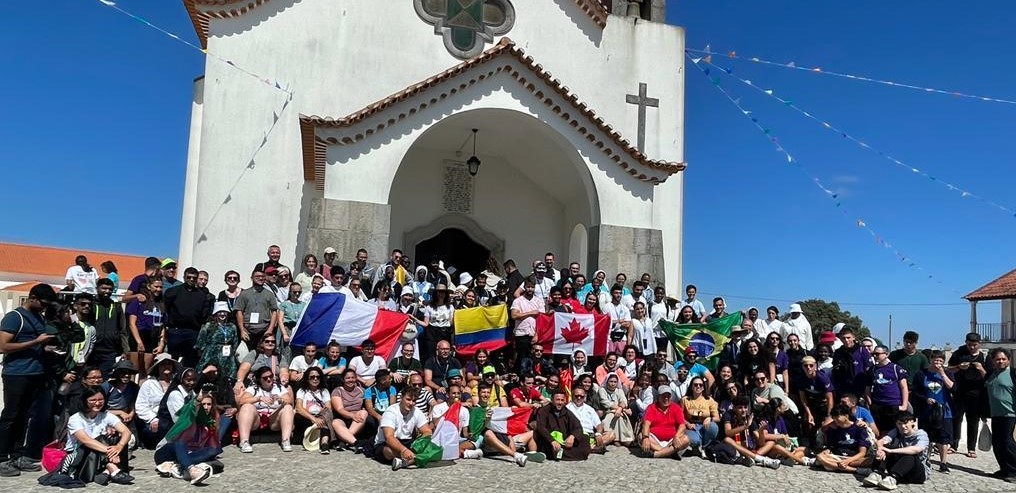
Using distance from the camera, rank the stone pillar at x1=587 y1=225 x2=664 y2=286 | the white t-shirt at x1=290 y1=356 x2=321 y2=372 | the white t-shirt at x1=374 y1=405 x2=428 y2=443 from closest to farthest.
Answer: the white t-shirt at x1=374 y1=405 x2=428 y2=443, the white t-shirt at x1=290 y1=356 x2=321 y2=372, the stone pillar at x1=587 y1=225 x2=664 y2=286

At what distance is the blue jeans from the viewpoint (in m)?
8.39

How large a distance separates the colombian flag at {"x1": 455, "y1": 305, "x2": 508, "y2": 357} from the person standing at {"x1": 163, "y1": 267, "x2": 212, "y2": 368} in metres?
3.16

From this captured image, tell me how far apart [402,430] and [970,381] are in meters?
6.91

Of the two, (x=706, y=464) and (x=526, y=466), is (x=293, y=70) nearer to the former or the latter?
(x=526, y=466)

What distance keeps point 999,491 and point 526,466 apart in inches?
187

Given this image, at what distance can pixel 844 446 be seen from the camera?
26.2 ft

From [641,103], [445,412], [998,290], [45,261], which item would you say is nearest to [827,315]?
[998,290]

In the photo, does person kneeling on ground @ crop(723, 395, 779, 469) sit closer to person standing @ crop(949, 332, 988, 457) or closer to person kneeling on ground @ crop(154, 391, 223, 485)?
person standing @ crop(949, 332, 988, 457)

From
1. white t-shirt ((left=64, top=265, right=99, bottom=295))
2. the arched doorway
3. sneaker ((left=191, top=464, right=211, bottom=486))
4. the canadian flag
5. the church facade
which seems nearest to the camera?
sneaker ((left=191, top=464, right=211, bottom=486))

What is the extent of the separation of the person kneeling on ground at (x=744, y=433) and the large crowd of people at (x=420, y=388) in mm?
22

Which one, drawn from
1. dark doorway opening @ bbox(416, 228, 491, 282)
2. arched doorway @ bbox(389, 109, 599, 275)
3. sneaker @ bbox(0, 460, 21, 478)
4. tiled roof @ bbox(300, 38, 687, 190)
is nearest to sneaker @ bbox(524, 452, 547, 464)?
sneaker @ bbox(0, 460, 21, 478)

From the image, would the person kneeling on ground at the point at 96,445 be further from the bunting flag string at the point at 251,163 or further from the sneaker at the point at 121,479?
the bunting flag string at the point at 251,163

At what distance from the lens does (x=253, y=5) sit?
1311 centimetres

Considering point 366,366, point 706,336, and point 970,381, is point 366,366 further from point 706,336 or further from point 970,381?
point 970,381
